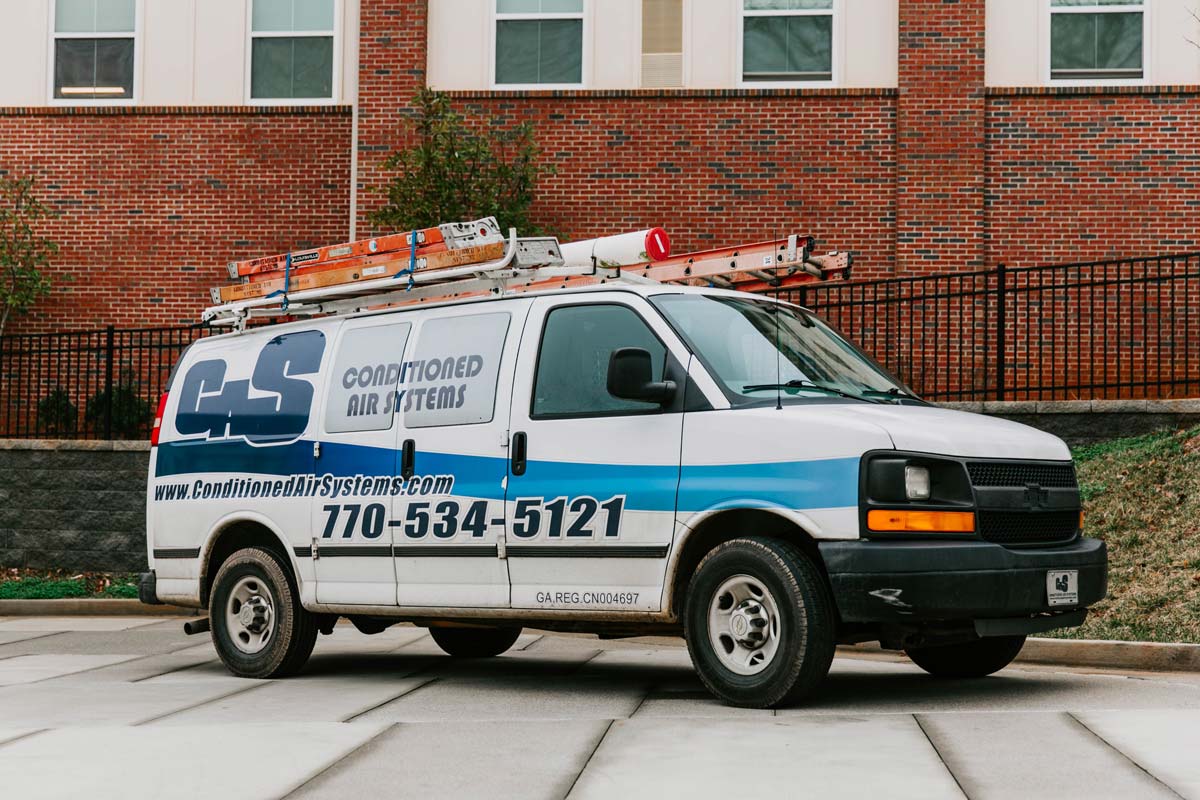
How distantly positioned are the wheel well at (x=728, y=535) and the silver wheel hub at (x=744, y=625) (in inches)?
10.9

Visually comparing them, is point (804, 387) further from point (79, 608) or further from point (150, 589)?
point (79, 608)

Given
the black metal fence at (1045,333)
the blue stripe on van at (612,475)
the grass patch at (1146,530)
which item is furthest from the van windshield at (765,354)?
the black metal fence at (1045,333)

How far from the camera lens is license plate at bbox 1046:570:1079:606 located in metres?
7.65

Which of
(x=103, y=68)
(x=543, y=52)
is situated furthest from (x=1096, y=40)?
(x=103, y=68)

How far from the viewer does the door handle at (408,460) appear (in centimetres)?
890

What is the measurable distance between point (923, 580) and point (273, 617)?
425cm

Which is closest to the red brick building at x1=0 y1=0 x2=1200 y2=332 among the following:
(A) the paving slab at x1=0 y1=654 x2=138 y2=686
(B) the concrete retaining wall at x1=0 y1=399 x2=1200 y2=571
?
(B) the concrete retaining wall at x1=0 y1=399 x2=1200 y2=571

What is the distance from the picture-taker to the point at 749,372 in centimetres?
806

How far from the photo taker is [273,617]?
957cm

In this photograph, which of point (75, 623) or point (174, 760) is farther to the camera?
point (75, 623)

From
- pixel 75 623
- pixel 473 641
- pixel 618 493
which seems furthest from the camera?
pixel 75 623

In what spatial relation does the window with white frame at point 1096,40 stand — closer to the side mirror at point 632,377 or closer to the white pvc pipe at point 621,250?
the white pvc pipe at point 621,250

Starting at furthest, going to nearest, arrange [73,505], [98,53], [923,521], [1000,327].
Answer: [98,53] < [73,505] < [1000,327] < [923,521]

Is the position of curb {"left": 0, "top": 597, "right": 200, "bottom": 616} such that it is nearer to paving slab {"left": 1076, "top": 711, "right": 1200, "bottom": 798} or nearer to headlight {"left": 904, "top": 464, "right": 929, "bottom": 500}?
headlight {"left": 904, "top": 464, "right": 929, "bottom": 500}
